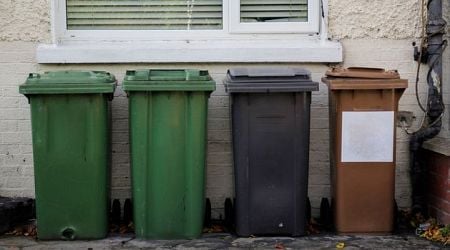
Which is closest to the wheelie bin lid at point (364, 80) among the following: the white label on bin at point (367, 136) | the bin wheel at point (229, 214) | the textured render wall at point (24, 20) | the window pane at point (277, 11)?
the white label on bin at point (367, 136)

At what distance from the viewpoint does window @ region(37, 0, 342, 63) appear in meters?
6.28

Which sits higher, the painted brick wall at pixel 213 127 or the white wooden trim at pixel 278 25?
the white wooden trim at pixel 278 25

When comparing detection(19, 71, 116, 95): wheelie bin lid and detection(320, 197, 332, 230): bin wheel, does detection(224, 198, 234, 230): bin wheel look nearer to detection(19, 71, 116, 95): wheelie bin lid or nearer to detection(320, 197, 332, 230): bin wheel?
detection(320, 197, 332, 230): bin wheel

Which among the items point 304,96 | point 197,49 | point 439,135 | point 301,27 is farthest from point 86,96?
point 439,135

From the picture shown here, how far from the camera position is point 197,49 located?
20.1ft

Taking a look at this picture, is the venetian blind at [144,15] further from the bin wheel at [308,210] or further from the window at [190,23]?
the bin wheel at [308,210]

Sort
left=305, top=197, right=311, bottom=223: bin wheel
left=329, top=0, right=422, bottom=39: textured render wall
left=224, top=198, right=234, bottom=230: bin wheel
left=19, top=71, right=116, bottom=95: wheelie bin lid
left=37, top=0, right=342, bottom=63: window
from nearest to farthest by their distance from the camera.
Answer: left=19, top=71, right=116, bottom=95: wheelie bin lid, left=305, top=197, right=311, bottom=223: bin wheel, left=224, top=198, right=234, bottom=230: bin wheel, left=329, top=0, right=422, bottom=39: textured render wall, left=37, top=0, right=342, bottom=63: window

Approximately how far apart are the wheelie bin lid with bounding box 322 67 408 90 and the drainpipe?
0.70 m

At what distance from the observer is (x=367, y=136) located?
5523 mm

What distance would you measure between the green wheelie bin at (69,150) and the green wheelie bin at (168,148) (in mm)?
254

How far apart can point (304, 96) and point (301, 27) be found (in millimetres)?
1139

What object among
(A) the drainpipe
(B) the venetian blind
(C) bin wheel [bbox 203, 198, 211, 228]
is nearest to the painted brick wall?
(A) the drainpipe

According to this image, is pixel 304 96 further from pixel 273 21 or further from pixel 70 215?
pixel 70 215

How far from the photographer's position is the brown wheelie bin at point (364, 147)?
550 cm
